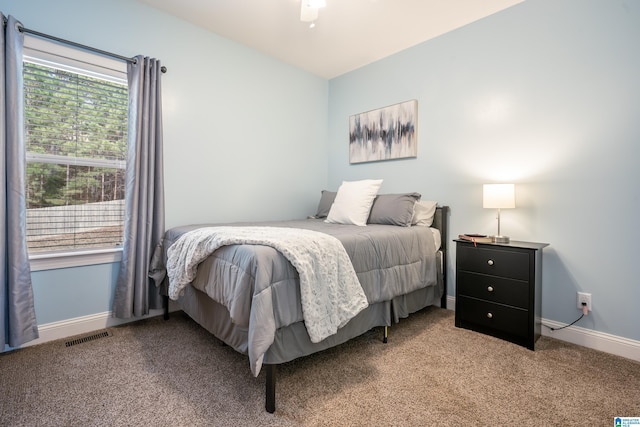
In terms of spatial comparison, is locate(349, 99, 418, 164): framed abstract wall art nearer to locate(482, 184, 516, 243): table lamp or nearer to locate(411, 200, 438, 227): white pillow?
locate(411, 200, 438, 227): white pillow

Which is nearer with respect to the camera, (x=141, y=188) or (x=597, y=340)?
(x=597, y=340)

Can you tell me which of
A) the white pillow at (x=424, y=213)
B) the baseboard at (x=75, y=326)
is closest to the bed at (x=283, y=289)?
the white pillow at (x=424, y=213)

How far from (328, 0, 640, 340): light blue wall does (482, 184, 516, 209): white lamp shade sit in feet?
0.90

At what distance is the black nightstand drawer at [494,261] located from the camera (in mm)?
2070

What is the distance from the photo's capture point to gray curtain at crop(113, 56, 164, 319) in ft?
7.55

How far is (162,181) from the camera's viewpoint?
246cm

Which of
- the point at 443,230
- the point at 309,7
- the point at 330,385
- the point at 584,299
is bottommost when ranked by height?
the point at 330,385

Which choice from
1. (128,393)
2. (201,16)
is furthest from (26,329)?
(201,16)

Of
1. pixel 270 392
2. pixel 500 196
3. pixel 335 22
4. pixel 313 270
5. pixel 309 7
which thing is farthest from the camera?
pixel 335 22

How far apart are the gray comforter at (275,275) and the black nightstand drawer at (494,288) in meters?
0.26

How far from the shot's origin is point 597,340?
6.77 feet

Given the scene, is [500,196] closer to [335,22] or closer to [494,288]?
[494,288]

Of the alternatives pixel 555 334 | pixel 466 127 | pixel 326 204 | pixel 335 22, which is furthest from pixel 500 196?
pixel 335 22

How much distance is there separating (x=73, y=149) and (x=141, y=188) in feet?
1.67
